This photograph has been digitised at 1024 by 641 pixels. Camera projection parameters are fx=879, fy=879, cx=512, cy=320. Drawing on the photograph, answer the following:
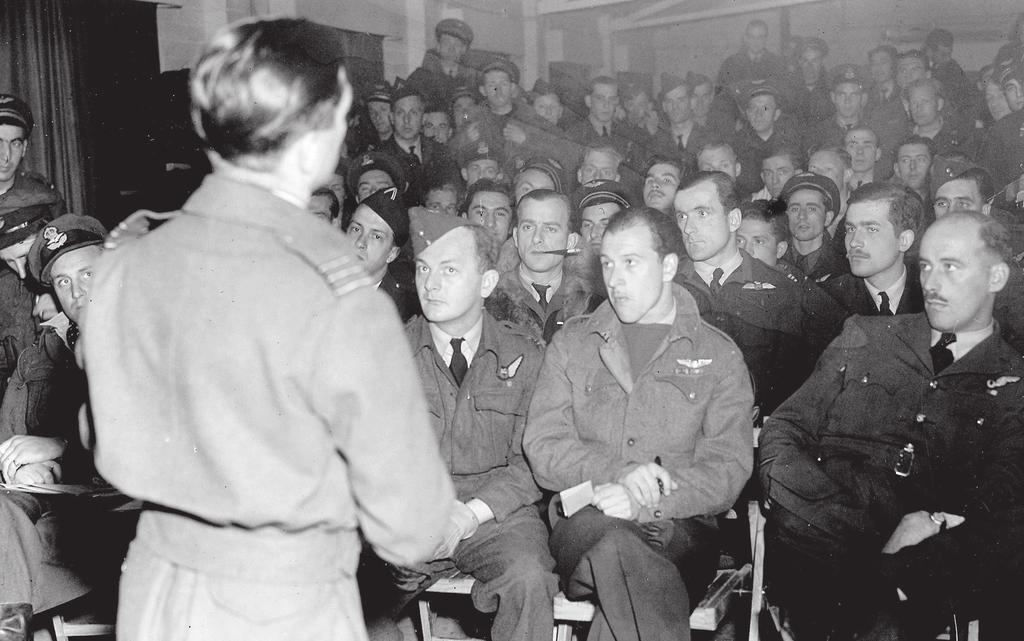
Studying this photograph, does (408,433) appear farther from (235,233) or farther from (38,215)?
(38,215)

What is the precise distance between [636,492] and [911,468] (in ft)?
3.23

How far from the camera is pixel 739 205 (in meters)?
5.04

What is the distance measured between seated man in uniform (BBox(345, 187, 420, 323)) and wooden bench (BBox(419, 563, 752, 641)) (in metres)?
2.13

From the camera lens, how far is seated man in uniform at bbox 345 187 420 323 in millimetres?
4938

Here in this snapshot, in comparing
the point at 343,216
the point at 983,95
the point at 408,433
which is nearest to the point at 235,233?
the point at 408,433

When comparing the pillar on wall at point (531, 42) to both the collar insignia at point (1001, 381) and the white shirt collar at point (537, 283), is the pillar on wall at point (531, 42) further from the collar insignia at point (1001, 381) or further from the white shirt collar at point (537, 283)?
the collar insignia at point (1001, 381)

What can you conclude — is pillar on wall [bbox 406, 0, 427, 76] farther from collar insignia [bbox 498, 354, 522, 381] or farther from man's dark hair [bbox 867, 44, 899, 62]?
collar insignia [bbox 498, 354, 522, 381]

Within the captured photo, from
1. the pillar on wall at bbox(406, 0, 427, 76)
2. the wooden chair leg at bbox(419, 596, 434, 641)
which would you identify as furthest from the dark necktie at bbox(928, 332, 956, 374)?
the pillar on wall at bbox(406, 0, 427, 76)

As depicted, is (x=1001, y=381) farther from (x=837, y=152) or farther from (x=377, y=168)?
(x=377, y=168)

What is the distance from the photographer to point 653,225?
3367mm

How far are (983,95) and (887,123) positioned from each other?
38.1 inches

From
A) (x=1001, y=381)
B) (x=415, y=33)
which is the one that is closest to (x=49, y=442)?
(x=1001, y=381)

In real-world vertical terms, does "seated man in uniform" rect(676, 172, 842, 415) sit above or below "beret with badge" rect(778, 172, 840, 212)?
below

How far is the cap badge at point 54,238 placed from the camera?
12.7ft
